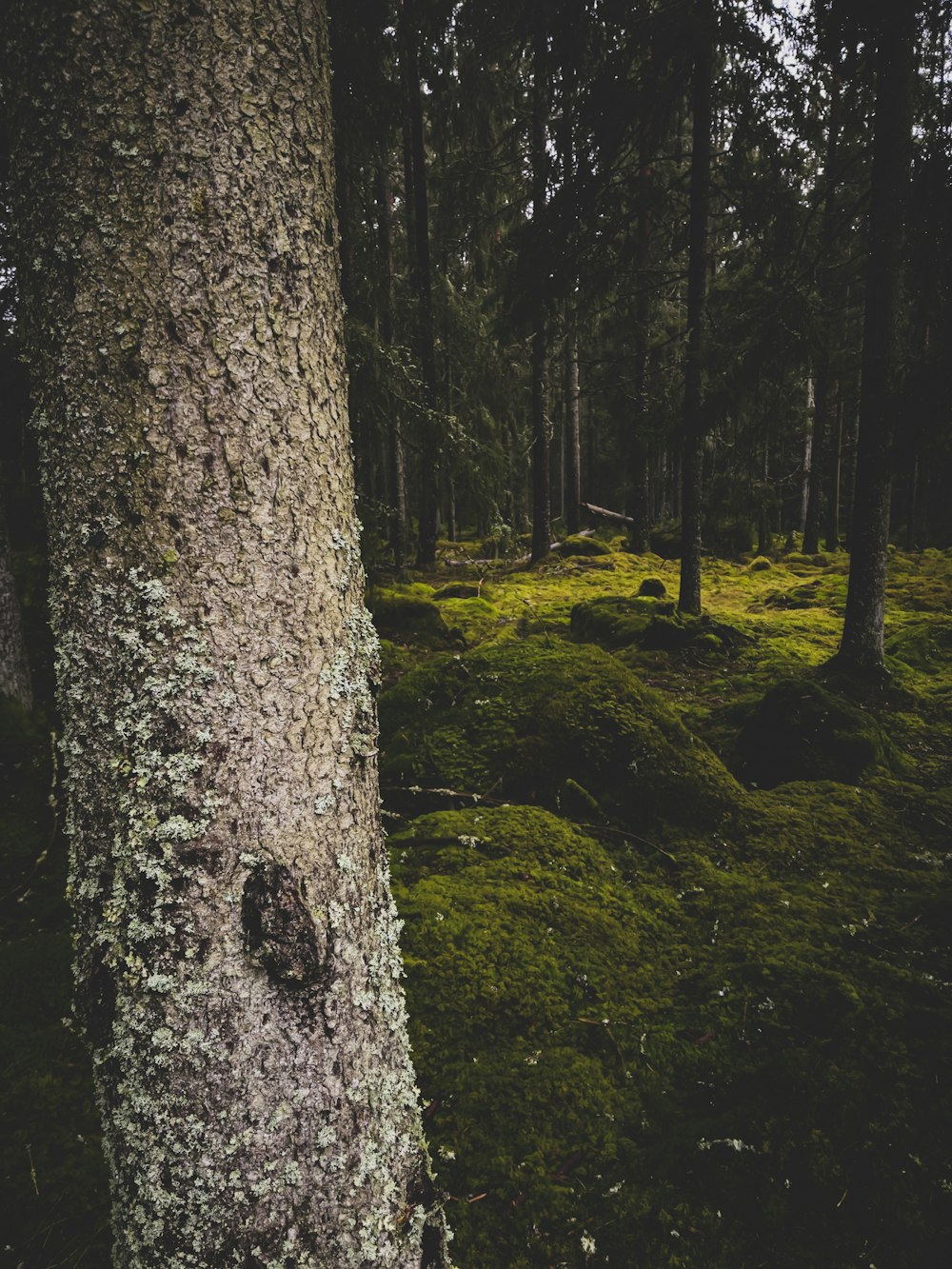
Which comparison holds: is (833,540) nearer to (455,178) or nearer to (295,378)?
(455,178)

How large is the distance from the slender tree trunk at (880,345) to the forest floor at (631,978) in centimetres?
200

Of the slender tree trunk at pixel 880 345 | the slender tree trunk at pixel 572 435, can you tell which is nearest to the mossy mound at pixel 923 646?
the slender tree trunk at pixel 880 345

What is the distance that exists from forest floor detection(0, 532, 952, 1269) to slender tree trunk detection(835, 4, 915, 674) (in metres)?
2.00

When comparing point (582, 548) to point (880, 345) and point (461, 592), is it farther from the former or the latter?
point (880, 345)

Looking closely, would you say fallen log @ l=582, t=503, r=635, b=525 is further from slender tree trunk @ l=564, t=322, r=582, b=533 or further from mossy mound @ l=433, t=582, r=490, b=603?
mossy mound @ l=433, t=582, r=490, b=603

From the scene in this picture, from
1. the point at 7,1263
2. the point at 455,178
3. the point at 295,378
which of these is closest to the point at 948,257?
the point at 295,378

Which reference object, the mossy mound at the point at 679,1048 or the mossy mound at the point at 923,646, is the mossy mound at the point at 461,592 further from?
the mossy mound at the point at 679,1048

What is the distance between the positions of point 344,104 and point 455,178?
9.11m

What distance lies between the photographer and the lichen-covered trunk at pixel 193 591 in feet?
2.98

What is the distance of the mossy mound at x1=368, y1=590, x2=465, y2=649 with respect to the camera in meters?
8.44

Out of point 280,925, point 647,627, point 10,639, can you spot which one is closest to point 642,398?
point 647,627

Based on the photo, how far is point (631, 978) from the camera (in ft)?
7.77

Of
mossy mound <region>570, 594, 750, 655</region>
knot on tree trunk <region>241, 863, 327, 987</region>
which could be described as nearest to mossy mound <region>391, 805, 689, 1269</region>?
knot on tree trunk <region>241, 863, 327, 987</region>

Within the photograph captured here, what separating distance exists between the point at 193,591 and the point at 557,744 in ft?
10.1
